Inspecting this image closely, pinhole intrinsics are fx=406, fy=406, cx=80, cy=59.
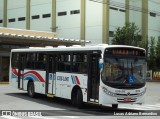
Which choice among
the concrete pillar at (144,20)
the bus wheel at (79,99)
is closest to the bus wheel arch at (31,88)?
the bus wheel at (79,99)

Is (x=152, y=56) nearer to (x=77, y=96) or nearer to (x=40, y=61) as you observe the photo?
(x=40, y=61)

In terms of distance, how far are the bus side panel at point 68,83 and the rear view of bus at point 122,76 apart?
1350 millimetres

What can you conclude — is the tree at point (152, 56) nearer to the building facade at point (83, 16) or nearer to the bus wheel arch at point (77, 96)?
the building facade at point (83, 16)

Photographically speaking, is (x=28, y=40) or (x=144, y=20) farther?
(x=144, y=20)

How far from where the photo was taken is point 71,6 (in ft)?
202

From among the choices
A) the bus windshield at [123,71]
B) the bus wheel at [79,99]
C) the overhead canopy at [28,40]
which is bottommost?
the bus wheel at [79,99]

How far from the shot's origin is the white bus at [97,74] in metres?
17.1

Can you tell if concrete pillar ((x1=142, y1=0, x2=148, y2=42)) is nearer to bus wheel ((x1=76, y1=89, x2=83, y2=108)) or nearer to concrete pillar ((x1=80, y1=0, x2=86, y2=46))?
concrete pillar ((x1=80, y1=0, x2=86, y2=46))

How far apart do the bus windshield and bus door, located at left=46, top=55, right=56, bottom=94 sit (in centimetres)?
449

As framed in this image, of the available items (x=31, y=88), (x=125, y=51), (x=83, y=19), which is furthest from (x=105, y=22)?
(x=125, y=51)

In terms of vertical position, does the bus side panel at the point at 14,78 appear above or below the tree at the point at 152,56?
below

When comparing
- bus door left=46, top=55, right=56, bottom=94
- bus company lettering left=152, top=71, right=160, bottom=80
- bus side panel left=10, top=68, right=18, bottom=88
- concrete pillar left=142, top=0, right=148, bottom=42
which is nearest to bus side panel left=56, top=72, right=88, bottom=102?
bus door left=46, top=55, right=56, bottom=94

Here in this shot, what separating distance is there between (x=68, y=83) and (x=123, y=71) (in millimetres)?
3364

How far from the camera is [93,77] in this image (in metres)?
17.7
